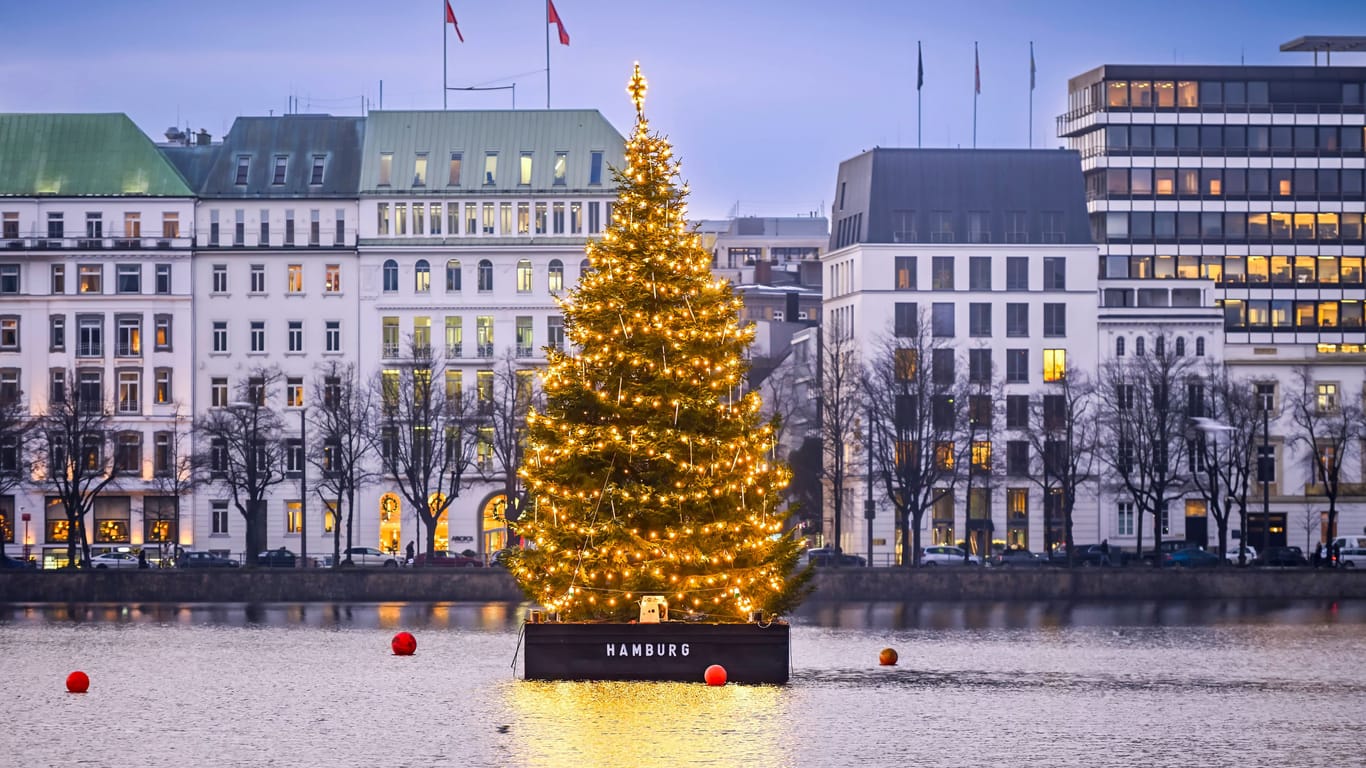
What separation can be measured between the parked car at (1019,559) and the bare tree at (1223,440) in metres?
9.69

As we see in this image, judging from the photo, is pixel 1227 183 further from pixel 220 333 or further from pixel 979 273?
pixel 220 333

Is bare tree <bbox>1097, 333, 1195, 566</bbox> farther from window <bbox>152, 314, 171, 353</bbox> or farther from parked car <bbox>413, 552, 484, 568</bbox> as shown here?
window <bbox>152, 314, 171, 353</bbox>

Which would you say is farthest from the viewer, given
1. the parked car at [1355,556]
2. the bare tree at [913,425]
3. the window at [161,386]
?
the window at [161,386]

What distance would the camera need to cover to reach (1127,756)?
42312 millimetres

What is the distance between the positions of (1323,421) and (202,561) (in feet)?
232

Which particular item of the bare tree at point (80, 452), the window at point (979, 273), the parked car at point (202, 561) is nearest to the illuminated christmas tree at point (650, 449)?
the bare tree at point (80, 452)

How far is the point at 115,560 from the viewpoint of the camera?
13175cm

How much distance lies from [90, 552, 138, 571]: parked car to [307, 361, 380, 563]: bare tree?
1093cm

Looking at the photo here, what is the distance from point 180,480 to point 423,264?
2044 centimetres

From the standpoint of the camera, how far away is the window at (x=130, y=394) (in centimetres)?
14638

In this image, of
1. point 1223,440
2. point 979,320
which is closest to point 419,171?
point 979,320

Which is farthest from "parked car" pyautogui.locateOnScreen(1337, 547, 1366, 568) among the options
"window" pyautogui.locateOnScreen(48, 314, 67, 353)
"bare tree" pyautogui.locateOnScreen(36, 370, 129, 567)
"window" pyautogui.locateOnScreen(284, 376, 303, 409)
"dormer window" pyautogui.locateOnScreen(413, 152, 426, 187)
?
"window" pyautogui.locateOnScreen(48, 314, 67, 353)

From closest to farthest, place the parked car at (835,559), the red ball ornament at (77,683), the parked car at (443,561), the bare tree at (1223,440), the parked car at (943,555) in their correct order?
the red ball ornament at (77,683) → the parked car at (443,561) → the parked car at (835,559) → the bare tree at (1223,440) → the parked car at (943,555)

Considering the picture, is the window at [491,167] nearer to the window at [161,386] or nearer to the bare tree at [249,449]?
the bare tree at [249,449]
